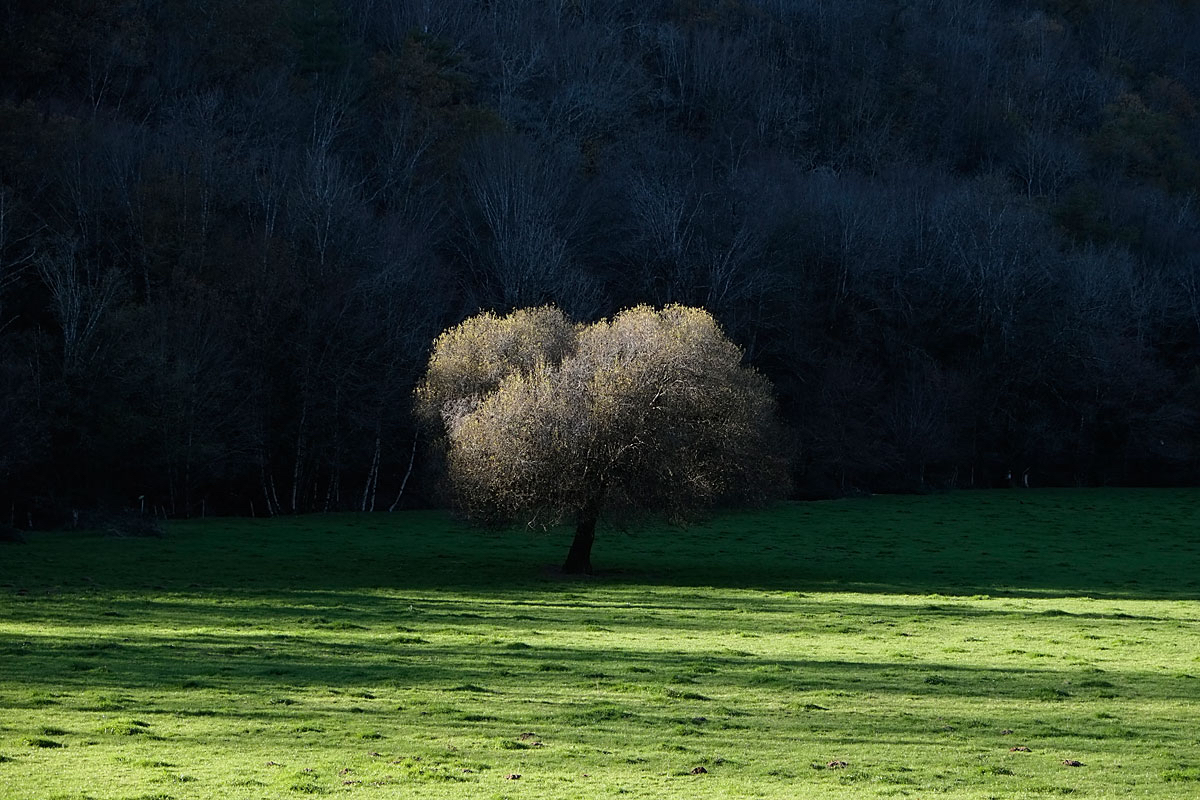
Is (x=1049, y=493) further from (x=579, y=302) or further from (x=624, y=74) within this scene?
(x=624, y=74)

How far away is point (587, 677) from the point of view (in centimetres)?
2289

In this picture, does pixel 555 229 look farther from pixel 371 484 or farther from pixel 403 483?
pixel 371 484

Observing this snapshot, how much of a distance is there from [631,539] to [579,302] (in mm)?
21845

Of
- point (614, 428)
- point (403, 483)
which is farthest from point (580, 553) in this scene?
point (403, 483)

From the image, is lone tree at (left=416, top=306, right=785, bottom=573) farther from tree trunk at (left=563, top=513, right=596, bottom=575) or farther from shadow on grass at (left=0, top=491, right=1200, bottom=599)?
shadow on grass at (left=0, top=491, right=1200, bottom=599)

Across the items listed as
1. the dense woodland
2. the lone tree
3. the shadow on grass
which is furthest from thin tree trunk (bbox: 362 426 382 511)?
the lone tree

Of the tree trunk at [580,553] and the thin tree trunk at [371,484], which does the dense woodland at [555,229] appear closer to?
the thin tree trunk at [371,484]

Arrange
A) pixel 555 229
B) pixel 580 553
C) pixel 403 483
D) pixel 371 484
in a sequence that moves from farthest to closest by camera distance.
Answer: pixel 555 229 < pixel 403 483 < pixel 371 484 < pixel 580 553

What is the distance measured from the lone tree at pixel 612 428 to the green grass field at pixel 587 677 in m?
2.78

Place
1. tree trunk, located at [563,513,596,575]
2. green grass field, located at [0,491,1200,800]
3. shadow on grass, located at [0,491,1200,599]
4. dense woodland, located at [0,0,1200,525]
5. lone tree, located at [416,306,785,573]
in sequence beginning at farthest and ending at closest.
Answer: dense woodland, located at [0,0,1200,525] → tree trunk, located at [563,513,596,575] → shadow on grass, located at [0,491,1200,599] → lone tree, located at [416,306,785,573] → green grass field, located at [0,491,1200,800]

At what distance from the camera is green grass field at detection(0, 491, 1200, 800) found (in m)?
15.7

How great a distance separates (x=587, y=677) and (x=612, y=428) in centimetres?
1530

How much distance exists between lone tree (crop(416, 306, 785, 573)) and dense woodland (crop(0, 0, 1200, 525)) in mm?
5554

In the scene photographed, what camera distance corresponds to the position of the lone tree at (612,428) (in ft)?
123
